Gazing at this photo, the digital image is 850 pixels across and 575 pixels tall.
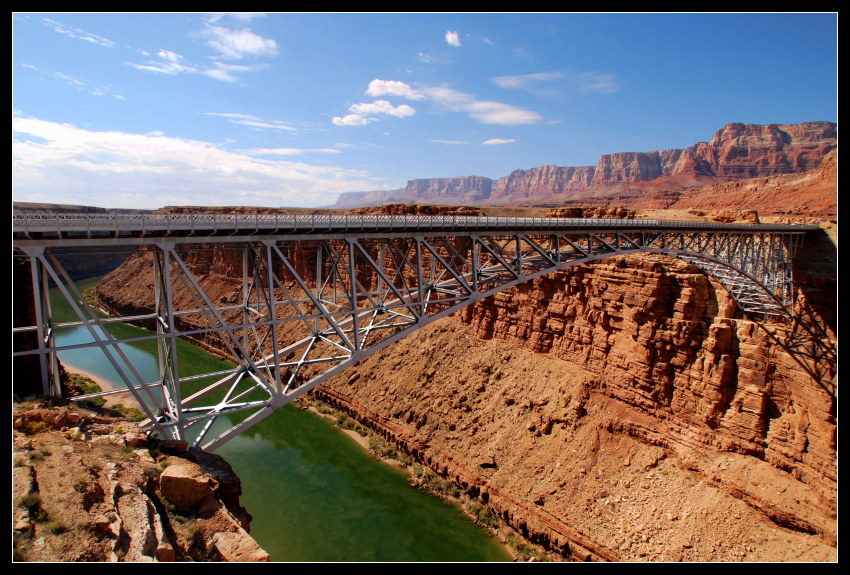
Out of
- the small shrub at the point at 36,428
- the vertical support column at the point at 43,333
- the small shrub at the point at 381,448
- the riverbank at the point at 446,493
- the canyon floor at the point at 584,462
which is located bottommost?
the riverbank at the point at 446,493

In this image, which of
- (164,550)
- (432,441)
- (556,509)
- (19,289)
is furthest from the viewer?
(432,441)

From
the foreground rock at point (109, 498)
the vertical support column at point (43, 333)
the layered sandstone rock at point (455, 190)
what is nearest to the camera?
the foreground rock at point (109, 498)

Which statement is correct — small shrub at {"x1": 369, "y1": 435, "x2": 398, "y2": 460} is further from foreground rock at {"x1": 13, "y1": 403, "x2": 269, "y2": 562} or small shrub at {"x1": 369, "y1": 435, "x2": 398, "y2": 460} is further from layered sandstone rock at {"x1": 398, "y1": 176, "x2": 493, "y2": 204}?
Answer: layered sandstone rock at {"x1": 398, "y1": 176, "x2": 493, "y2": 204}

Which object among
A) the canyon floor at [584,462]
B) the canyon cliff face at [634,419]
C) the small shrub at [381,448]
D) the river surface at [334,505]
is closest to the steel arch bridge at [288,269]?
the canyon cliff face at [634,419]

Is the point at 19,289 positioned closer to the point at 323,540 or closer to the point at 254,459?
the point at 323,540

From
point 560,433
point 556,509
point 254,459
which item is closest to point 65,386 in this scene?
point 254,459

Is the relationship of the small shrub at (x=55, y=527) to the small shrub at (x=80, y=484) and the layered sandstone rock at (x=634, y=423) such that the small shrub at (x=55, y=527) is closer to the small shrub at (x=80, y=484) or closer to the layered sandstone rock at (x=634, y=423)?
the small shrub at (x=80, y=484)
